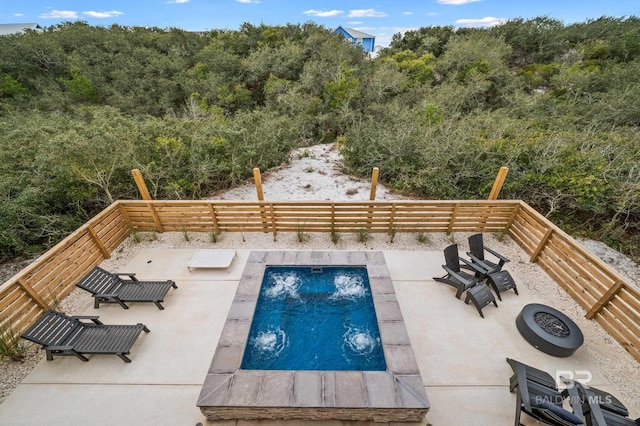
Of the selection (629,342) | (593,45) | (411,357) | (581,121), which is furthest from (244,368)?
(593,45)

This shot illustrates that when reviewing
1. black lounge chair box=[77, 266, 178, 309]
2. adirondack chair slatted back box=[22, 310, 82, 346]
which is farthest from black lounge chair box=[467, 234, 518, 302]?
adirondack chair slatted back box=[22, 310, 82, 346]

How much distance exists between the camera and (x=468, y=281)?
4793mm

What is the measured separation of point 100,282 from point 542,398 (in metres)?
6.85

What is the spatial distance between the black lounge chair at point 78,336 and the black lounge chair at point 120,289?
0.53 m

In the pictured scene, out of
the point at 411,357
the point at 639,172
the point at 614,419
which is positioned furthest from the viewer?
the point at 639,172

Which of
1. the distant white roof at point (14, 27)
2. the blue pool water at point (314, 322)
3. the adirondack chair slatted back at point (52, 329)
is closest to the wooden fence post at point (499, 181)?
the blue pool water at point (314, 322)

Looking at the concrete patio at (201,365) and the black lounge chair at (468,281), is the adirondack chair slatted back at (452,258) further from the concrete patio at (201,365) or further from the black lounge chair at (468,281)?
the concrete patio at (201,365)

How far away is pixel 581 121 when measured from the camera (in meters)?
13.4

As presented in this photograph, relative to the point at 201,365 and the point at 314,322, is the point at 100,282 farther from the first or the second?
the point at 314,322

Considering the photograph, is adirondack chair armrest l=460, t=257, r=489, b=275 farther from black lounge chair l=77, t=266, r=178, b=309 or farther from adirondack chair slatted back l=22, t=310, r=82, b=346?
adirondack chair slatted back l=22, t=310, r=82, b=346

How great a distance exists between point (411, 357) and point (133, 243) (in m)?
6.50

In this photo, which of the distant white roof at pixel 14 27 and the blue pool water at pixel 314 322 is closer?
the blue pool water at pixel 314 322

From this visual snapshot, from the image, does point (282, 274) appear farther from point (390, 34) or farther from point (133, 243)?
point (390, 34)

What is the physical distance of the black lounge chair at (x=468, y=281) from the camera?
4574mm
